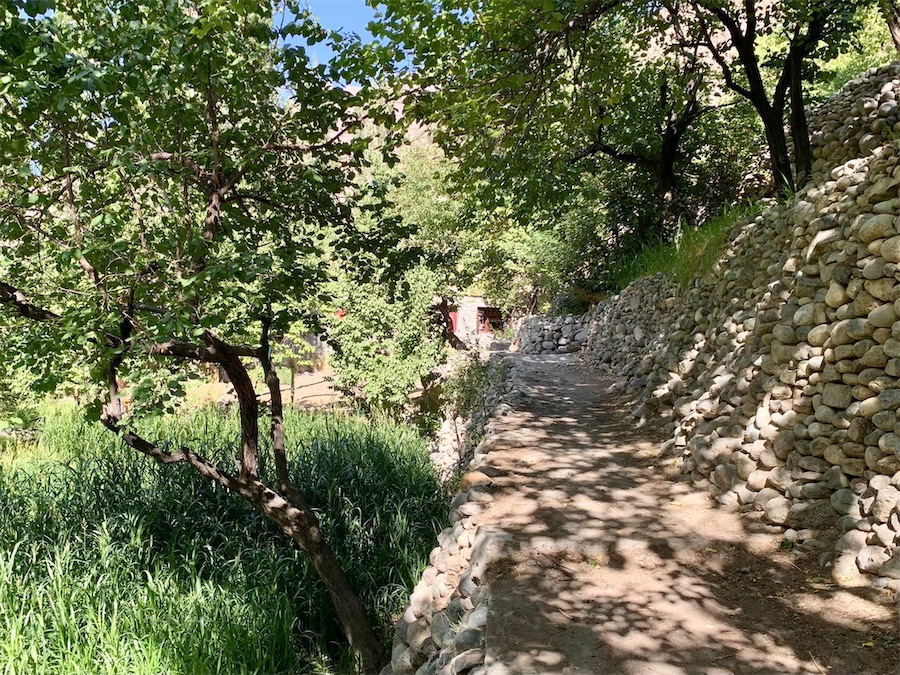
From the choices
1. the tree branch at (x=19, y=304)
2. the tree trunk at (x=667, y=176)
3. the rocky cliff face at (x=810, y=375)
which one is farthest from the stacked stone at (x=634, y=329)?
the tree branch at (x=19, y=304)

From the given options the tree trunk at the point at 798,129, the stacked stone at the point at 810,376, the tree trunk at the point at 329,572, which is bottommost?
the tree trunk at the point at 329,572

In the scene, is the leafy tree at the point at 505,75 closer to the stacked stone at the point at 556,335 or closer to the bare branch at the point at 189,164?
the bare branch at the point at 189,164

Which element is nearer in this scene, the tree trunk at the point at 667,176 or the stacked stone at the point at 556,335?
the tree trunk at the point at 667,176

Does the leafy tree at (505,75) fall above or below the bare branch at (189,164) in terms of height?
above

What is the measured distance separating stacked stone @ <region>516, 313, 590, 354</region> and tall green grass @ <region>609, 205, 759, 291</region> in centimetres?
213

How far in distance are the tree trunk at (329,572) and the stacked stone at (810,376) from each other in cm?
254

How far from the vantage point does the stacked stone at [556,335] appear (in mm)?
12766

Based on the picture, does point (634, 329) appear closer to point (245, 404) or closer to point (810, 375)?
point (810, 375)

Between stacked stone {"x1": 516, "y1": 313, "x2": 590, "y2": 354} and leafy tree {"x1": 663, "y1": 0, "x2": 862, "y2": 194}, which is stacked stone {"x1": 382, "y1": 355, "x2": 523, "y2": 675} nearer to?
leafy tree {"x1": 663, "y1": 0, "x2": 862, "y2": 194}

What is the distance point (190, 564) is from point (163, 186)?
2812 mm

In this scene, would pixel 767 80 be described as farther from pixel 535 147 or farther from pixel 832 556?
pixel 832 556

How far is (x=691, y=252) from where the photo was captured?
7270 millimetres

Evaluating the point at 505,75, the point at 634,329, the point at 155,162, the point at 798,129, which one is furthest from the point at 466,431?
the point at 155,162

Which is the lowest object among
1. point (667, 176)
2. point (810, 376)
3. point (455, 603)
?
point (455, 603)
